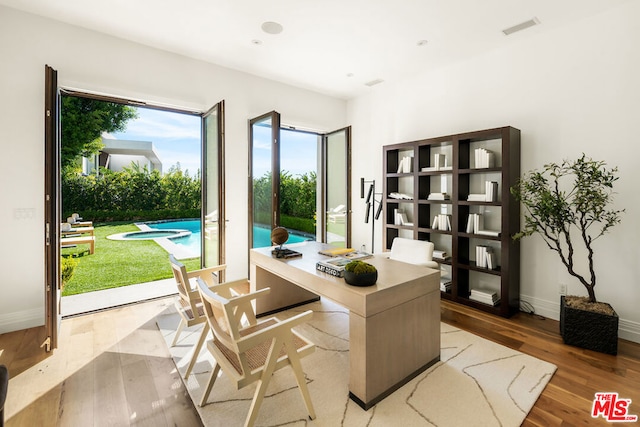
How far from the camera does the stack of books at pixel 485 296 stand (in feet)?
10.8

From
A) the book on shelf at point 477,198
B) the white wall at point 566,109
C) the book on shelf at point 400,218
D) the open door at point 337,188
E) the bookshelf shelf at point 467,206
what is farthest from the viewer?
the open door at point 337,188

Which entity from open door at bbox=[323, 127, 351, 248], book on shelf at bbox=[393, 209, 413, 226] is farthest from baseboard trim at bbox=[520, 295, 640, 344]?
open door at bbox=[323, 127, 351, 248]

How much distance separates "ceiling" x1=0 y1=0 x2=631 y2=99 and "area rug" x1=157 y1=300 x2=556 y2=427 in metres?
3.01

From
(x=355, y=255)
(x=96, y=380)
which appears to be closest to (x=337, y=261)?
(x=355, y=255)

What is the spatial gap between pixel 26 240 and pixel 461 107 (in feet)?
16.5

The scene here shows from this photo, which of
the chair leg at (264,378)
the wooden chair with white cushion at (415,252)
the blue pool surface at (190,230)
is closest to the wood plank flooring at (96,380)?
the chair leg at (264,378)

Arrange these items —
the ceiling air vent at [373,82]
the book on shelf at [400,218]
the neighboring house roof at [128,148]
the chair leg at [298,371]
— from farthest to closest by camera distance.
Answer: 1. the neighboring house roof at [128,148]
2. the ceiling air vent at [373,82]
3. the book on shelf at [400,218]
4. the chair leg at [298,371]

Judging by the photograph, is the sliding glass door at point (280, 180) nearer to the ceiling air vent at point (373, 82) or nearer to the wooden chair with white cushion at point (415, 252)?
the ceiling air vent at point (373, 82)

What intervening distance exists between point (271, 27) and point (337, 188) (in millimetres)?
2854

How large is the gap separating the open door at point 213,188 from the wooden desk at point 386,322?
1.71 metres

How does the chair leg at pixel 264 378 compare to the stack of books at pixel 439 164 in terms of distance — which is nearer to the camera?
the chair leg at pixel 264 378

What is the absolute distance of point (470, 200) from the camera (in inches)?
135

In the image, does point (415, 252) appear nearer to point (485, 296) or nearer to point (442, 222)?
point (442, 222)

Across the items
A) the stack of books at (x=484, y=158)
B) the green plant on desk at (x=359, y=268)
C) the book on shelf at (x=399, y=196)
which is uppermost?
the stack of books at (x=484, y=158)
